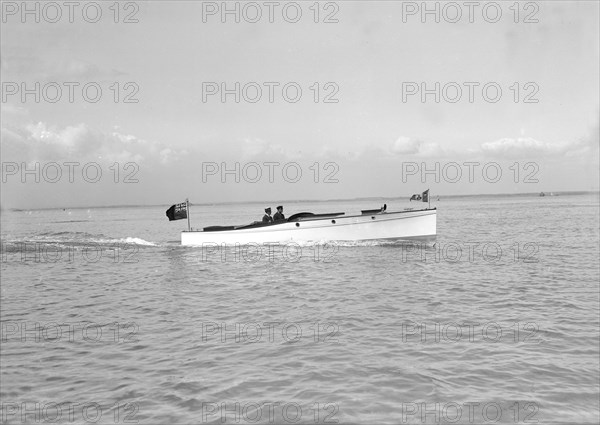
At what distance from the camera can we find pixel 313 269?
21.6 meters

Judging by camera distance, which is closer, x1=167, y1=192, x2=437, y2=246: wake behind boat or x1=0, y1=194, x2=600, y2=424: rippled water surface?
x1=0, y1=194, x2=600, y2=424: rippled water surface

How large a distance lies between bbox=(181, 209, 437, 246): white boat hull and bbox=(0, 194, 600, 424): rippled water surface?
8.42 m

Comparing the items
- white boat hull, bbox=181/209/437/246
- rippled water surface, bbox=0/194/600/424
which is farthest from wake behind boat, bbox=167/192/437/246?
rippled water surface, bbox=0/194/600/424

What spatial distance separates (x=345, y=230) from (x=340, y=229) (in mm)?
337

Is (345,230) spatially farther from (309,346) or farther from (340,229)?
(309,346)

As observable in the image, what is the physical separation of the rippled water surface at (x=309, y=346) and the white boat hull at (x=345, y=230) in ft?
27.6

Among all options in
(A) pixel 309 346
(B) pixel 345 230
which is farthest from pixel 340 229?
(A) pixel 309 346

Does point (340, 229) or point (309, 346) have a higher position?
point (340, 229)

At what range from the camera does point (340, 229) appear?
2992 cm

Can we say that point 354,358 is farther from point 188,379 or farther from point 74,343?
point 74,343

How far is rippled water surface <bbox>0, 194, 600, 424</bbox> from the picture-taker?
6926 mm

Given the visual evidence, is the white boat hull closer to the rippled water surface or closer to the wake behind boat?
the wake behind boat

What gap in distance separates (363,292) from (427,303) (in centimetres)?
266

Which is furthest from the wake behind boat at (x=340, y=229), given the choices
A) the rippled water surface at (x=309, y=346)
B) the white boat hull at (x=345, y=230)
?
the rippled water surface at (x=309, y=346)
